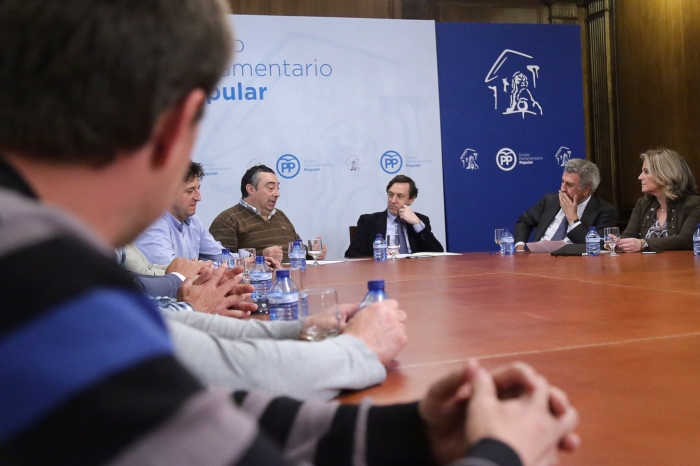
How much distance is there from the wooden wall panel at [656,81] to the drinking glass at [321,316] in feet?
19.1

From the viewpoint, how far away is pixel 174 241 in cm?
392

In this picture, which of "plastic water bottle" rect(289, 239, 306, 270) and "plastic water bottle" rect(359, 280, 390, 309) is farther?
"plastic water bottle" rect(289, 239, 306, 270)

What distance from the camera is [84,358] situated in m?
0.37

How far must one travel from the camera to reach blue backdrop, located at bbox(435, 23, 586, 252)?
6.29 meters

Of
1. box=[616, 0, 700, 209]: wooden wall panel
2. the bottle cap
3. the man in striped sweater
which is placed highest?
box=[616, 0, 700, 209]: wooden wall panel

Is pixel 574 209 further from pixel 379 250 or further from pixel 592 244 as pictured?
pixel 379 250

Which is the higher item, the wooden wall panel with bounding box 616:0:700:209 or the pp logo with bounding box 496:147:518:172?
the wooden wall panel with bounding box 616:0:700:209

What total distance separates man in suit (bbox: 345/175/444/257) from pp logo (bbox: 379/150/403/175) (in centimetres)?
73

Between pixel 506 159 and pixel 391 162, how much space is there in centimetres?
118

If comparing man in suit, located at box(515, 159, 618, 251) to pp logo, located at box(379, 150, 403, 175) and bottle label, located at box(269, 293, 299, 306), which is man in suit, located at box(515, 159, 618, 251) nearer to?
pp logo, located at box(379, 150, 403, 175)

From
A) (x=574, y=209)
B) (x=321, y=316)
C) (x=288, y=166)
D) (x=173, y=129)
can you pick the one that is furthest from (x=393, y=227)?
(x=173, y=129)

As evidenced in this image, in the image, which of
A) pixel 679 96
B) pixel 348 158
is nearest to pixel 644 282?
pixel 348 158

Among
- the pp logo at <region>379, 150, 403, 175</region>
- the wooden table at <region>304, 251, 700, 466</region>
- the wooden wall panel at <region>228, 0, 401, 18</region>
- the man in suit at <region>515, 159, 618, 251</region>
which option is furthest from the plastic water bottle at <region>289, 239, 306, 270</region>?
the wooden wall panel at <region>228, 0, 401, 18</region>

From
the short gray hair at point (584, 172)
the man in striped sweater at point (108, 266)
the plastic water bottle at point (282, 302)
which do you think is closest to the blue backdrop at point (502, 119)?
the short gray hair at point (584, 172)
